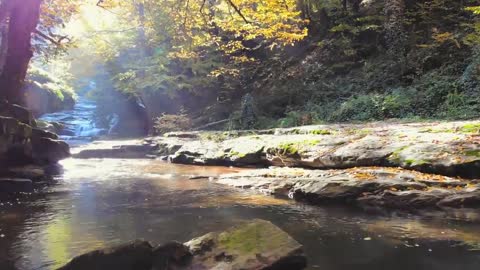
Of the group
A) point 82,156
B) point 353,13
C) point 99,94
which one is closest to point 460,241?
point 82,156

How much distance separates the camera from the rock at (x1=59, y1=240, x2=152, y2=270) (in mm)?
4340

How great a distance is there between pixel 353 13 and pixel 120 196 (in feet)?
57.2

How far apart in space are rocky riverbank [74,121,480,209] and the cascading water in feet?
48.2

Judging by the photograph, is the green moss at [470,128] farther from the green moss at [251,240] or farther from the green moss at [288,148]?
the green moss at [251,240]

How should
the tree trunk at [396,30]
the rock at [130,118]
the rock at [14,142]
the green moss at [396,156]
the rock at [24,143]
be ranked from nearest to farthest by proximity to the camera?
the green moss at [396,156]
the rock at [14,142]
the rock at [24,143]
the tree trunk at [396,30]
the rock at [130,118]

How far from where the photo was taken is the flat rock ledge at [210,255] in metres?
4.39

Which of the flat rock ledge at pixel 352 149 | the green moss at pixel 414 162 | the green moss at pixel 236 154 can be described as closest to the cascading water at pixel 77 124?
the flat rock ledge at pixel 352 149

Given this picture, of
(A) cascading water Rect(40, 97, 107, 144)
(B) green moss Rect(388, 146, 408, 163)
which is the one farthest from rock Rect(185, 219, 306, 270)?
(A) cascading water Rect(40, 97, 107, 144)

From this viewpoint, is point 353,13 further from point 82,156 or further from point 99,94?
point 99,94

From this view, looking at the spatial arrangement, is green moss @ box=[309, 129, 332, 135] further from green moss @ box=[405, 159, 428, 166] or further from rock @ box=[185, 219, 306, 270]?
rock @ box=[185, 219, 306, 270]

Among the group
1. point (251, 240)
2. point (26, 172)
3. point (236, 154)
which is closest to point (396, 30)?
point (236, 154)

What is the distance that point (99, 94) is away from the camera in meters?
30.8

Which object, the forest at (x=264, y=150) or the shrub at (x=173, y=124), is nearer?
the forest at (x=264, y=150)

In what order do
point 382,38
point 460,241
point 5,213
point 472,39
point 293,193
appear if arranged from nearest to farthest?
point 460,241 → point 5,213 → point 293,193 → point 472,39 → point 382,38
